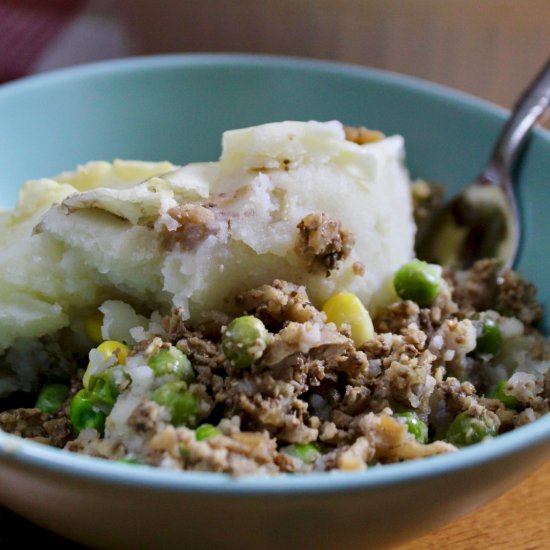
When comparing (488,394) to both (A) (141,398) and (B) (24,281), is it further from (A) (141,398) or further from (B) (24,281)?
(B) (24,281)

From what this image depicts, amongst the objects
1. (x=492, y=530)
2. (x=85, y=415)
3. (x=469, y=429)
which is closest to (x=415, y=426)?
(x=469, y=429)

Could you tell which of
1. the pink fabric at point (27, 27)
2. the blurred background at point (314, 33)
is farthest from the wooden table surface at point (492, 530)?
the pink fabric at point (27, 27)

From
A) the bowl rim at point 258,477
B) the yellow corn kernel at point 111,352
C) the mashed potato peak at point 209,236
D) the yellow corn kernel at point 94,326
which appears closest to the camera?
the bowl rim at point 258,477

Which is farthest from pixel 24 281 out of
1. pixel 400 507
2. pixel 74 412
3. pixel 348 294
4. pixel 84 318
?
pixel 400 507

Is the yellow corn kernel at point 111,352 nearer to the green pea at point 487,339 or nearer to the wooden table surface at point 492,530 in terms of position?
the wooden table surface at point 492,530

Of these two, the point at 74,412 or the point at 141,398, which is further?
the point at 74,412

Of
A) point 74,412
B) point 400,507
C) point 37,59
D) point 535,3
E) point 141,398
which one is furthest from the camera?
point 37,59
